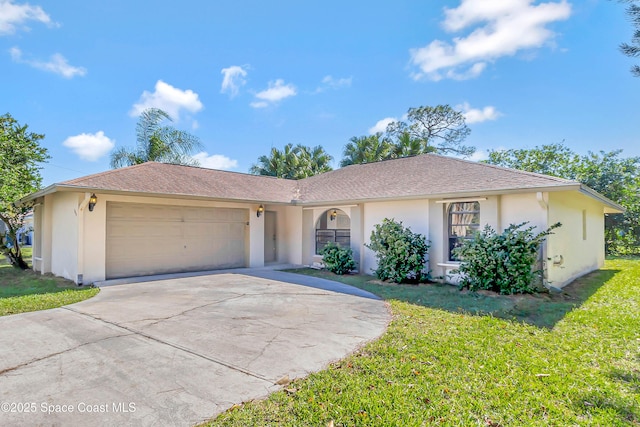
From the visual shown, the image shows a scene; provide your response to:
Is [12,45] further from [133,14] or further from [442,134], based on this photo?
[442,134]

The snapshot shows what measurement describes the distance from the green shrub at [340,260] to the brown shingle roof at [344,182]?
174 cm

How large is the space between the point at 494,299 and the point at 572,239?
494cm

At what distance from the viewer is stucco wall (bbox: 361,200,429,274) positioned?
1001cm

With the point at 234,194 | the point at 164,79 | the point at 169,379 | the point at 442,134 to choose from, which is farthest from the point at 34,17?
the point at 442,134

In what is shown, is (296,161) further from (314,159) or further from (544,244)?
(544,244)

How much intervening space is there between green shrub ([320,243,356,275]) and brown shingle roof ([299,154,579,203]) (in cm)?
175

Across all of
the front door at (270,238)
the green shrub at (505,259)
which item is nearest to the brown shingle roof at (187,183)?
the front door at (270,238)

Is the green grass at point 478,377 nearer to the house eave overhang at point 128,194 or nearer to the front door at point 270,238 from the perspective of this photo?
the house eave overhang at point 128,194

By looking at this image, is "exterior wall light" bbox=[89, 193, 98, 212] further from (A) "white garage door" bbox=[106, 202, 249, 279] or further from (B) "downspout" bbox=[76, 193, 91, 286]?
(A) "white garage door" bbox=[106, 202, 249, 279]

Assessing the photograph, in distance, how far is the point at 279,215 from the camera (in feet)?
47.4

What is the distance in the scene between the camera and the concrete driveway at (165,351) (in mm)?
3000

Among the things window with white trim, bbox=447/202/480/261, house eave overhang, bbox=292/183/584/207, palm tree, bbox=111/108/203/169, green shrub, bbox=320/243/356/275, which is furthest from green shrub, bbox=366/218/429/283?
palm tree, bbox=111/108/203/169

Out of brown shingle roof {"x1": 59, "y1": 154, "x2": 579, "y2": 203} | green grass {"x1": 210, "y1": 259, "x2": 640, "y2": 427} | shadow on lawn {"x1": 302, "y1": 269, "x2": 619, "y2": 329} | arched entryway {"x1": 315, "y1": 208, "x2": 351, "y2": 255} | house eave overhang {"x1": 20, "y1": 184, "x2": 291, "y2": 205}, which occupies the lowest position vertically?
shadow on lawn {"x1": 302, "y1": 269, "x2": 619, "y2": 329}

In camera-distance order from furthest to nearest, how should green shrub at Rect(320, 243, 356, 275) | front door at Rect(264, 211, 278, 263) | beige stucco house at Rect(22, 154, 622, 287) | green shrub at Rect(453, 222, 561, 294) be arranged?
front door at Rect(264, 211, 278, 263)
green shrub at Rect(320, 243, 356, 275)
beige stucco house at Rect(22, 154, 622, 287)
green shrub at Rect(453, 222, 561, 294)
